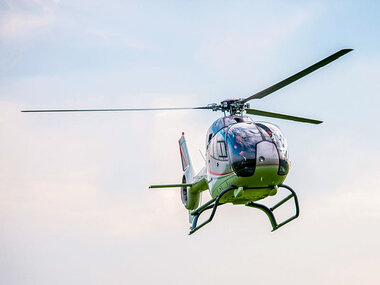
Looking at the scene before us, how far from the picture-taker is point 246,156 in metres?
22.5

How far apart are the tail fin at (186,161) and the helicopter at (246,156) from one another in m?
5.44

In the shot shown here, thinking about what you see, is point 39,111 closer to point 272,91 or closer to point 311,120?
point 272,91

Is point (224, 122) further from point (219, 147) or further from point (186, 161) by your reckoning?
point (186, 161)

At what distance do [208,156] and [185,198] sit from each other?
630cm

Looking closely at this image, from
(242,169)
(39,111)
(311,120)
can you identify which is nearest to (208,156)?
(242,169)

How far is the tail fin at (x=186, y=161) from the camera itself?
31.7 meters


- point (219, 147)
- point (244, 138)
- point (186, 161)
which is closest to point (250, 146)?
point (244, 138)

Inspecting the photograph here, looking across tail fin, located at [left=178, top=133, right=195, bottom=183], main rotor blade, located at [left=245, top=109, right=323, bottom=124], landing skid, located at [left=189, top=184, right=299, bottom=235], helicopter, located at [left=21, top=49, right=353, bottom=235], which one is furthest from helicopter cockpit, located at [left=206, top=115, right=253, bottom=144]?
tail fin, located at [left=178, top=133, right=195, bottom=183]

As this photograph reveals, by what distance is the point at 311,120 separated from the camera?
2680 centimetres

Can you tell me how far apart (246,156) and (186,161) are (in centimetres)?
1077

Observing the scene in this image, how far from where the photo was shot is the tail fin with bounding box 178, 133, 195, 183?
31703 mm

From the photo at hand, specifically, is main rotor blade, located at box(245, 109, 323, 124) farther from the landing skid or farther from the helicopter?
the landing skid

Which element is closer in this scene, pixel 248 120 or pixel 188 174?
pixel 248 120

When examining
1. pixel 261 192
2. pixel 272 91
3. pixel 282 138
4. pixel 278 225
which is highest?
pixel 272 91
